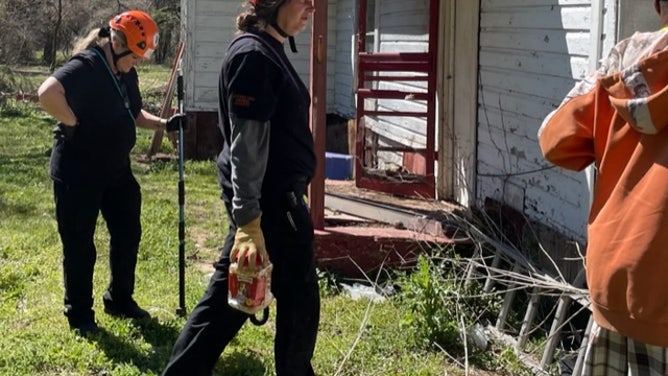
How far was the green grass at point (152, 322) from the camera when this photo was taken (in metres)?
4.76

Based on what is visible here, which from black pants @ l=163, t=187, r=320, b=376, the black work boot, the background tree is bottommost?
the black work boot

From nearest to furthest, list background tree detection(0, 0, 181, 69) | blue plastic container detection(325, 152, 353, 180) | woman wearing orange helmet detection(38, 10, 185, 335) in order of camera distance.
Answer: woman wearing orange helmet detection(38, 10, 185, 335)
blue plastic container detection(325, 152, 353, 180)
background tree detection(0, 0, 181, 69)

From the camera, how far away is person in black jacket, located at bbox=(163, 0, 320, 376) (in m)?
3.46

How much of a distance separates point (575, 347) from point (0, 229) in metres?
5.29

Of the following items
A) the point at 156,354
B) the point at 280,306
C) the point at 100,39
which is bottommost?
the point at 156,354

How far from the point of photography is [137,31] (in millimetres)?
5055

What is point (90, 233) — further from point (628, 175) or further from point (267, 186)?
point (628, 175)

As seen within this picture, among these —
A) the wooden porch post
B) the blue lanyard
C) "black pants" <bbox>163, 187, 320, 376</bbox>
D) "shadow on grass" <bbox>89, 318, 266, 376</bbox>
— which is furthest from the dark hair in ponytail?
the wooden porch post

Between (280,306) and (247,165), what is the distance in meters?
0.69

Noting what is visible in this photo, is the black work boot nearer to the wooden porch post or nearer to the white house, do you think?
the wooden porch post

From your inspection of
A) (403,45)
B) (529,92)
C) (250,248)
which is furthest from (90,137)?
(403,45)

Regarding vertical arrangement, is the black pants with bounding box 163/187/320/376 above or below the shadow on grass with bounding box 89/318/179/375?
above

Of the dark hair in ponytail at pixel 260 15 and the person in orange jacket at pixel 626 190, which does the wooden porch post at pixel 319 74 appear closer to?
the dark hair in ponytail at pixel 260 15

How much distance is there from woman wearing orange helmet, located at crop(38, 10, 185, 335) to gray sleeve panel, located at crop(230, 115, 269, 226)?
1752 millimetres
